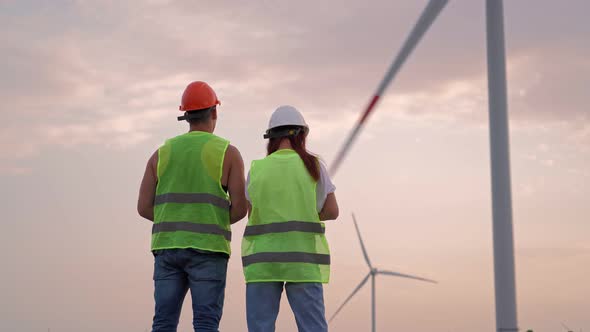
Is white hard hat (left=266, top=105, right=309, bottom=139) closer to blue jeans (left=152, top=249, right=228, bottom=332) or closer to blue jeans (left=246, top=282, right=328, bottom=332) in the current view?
blue jeans (left=152, top=249, right=228, bottom=332)

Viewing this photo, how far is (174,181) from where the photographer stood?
11.6 metres

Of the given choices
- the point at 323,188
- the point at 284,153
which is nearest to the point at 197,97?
the point at 284,153

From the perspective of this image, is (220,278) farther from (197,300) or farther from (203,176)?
(203,176)

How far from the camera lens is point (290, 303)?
10727 mm

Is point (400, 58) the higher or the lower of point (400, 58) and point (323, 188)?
the higher

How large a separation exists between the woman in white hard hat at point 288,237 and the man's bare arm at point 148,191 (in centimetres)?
159

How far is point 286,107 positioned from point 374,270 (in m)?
25.5

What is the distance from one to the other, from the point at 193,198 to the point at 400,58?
10.9 ft

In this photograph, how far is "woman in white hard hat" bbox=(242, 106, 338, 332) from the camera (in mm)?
10594

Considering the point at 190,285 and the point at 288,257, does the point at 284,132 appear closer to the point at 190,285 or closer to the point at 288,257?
the point at 288,257

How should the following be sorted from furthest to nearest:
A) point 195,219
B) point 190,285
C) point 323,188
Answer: point 195,219
point 190,285
point 323,188

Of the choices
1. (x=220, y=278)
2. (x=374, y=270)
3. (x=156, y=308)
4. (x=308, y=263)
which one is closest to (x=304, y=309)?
(x=308, y=263)

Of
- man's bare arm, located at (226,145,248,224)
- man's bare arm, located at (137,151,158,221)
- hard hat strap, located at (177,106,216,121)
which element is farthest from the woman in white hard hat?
man's bare arm, located at (137,151,158,221)

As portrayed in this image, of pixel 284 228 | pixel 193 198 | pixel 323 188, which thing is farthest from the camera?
pixel 193 198
